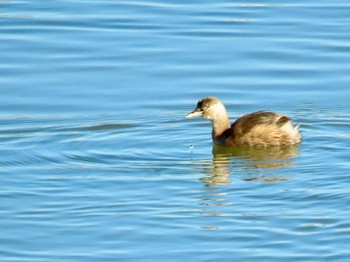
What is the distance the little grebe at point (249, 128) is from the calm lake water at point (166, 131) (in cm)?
22

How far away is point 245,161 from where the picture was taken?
13945 millimetres

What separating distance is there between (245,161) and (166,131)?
4.32 ft

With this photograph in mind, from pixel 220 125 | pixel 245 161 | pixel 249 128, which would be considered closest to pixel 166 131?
pixel 220 125

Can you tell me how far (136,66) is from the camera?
A: 58.5 feet

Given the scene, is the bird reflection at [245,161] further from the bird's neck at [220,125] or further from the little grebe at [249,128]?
the bird's neck at [220,125]

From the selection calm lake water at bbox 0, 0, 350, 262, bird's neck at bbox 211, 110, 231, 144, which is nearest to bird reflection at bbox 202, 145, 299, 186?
calm lake water at bbox 0, 0, 350, 262

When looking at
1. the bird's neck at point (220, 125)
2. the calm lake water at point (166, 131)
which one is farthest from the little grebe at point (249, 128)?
the calm lake water at point (166, 131)

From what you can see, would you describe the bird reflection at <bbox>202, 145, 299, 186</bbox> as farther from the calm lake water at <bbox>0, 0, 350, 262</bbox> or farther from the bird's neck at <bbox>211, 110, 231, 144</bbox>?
the bird's neck at <bbox>211, 110, 231, 144</bbox>

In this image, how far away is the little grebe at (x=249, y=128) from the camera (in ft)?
47.8

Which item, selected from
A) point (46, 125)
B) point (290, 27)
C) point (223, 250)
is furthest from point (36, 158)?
point (290, 27)

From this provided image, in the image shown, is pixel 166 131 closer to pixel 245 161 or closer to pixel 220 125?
pixel 220 125

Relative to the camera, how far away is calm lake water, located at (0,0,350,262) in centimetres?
1080

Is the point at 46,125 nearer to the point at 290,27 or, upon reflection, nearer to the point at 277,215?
the point at 277,215

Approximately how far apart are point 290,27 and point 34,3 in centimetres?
463
